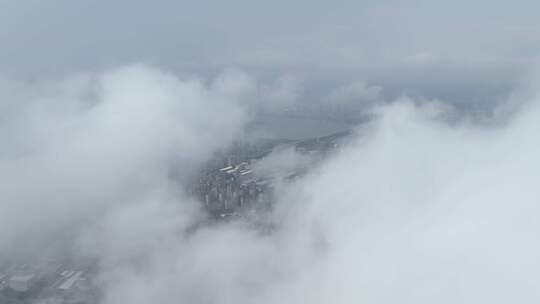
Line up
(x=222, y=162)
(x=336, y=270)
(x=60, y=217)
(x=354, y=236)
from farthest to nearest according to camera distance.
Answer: (x=222, y=162)
(x=60, y=217)
(x=354, y=236)
(x=336, y=270)

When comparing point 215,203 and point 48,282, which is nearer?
point 48,282

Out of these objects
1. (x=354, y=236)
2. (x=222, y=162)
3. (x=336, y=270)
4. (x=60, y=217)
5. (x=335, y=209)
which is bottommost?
(x=336, y=270)

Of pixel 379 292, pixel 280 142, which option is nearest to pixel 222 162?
pixel 280 142

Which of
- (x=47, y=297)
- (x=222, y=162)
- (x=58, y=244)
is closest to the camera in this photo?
(x=47, y=297)

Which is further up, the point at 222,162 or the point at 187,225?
the point at 222,162

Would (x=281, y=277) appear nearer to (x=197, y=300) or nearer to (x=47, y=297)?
(x=197, y=300)

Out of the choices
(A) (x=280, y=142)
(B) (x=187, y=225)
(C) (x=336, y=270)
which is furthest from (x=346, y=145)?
(C) (x=336, y=270)

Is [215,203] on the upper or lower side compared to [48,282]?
upper

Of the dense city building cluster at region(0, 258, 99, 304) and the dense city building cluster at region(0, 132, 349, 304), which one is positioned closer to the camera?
the dense city building cluster at region(0, 258, 99, 304)

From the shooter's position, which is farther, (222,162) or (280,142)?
(280,142)

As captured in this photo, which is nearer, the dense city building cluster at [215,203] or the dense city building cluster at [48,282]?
the dense city building cluster at [48,282]
